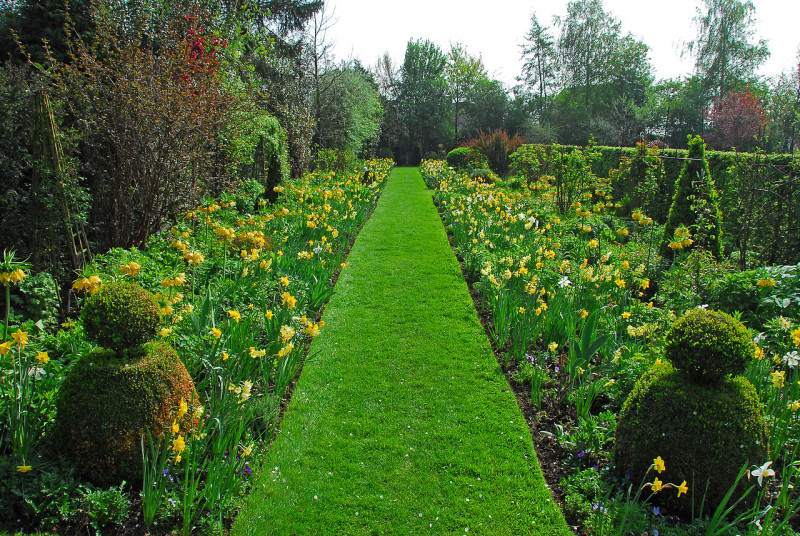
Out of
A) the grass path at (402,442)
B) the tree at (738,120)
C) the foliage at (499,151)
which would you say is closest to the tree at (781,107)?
the tree at (738,120)

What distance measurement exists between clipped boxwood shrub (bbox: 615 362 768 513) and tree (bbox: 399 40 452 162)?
117ft

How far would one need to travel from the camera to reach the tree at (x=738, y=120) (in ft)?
82.7

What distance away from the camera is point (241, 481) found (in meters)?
2.62

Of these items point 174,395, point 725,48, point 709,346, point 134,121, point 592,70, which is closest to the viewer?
point 709,346

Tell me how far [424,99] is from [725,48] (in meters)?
21.2

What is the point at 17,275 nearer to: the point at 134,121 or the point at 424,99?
the point at 134,121

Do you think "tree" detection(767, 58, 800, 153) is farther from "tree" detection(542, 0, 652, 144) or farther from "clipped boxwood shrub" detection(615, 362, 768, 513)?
"clipped boxwood shrub" detection(615, 362, 768, 513)

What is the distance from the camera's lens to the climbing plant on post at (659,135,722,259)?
575cm

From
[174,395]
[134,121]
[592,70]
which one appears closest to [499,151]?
[134,121]

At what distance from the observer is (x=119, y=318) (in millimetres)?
2301

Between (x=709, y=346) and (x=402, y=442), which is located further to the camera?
(x=402, y=442)

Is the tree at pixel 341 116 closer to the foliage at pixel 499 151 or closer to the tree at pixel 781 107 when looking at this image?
the foliage at pixel 499 151

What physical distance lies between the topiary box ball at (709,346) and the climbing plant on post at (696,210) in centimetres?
367

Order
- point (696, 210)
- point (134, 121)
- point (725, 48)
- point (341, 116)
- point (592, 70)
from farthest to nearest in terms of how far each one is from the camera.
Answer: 1. point (592, 70)
2. point (725, 48)
3. point (341, 116)
4. point (696, 210)
5. point (134, 121)
